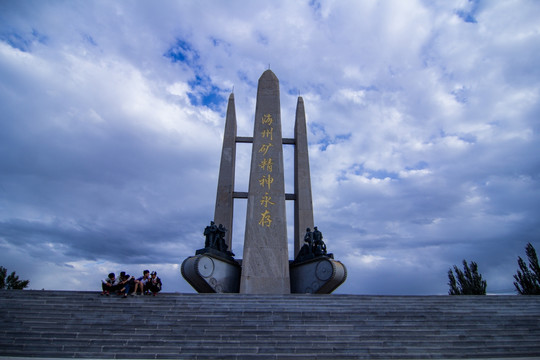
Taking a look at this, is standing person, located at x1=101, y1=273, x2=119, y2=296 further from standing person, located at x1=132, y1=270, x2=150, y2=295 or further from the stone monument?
the stone monument

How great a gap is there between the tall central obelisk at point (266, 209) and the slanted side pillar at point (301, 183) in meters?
3.43

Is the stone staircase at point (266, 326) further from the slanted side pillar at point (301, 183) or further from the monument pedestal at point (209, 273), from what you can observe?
the slanted side pillar at point (301, 183)

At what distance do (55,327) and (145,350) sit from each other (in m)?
2.22

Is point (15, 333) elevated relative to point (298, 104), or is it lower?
lower

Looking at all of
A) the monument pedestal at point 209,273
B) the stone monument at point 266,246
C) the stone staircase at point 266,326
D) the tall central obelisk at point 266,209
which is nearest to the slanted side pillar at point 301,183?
the stone monument at point 266,246

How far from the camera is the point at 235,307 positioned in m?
7.39

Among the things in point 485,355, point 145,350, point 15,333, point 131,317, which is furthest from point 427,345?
point 15,333

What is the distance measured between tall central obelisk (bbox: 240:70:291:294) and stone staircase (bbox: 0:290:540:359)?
462 cm

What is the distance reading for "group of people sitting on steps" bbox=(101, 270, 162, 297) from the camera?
8141 mm

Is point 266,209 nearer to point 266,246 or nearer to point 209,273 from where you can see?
point 266,246

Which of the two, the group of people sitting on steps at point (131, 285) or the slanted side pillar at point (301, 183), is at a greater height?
the slanted side pillar at point (301, 183)

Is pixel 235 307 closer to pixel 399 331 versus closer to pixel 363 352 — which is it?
pixel 363 352

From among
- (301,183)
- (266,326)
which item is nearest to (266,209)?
(301,183)

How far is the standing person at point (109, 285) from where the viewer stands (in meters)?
8.12
